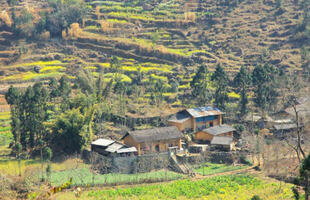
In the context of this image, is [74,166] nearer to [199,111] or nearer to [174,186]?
[174,186]

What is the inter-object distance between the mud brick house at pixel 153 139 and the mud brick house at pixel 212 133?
389cm

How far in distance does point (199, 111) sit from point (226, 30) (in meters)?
39.8

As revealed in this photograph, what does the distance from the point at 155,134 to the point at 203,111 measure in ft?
31.0

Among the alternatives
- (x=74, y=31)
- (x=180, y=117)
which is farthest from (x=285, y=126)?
(x=74, y=31)

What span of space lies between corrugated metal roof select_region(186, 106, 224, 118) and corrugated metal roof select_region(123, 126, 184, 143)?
532 cm

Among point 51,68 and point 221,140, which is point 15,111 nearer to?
point 221,140

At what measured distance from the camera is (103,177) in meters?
35.9

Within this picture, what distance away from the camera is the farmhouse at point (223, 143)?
4209 cm

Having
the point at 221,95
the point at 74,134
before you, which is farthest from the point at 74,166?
the point at 221,95

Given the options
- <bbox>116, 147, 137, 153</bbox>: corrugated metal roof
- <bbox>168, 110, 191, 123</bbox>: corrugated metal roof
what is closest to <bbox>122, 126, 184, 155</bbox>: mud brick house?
<bbox>116, 147, 137, 153</bbox>: corrugated metal roof

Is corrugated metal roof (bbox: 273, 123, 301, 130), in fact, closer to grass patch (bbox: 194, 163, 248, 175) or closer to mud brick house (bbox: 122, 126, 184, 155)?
grass patch (bbox: 194, 163, 248, 175)

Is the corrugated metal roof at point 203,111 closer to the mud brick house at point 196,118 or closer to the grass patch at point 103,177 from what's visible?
the mud brick house at point 196,118

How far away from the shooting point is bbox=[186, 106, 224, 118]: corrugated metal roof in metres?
48.1

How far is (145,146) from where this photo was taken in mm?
41375
